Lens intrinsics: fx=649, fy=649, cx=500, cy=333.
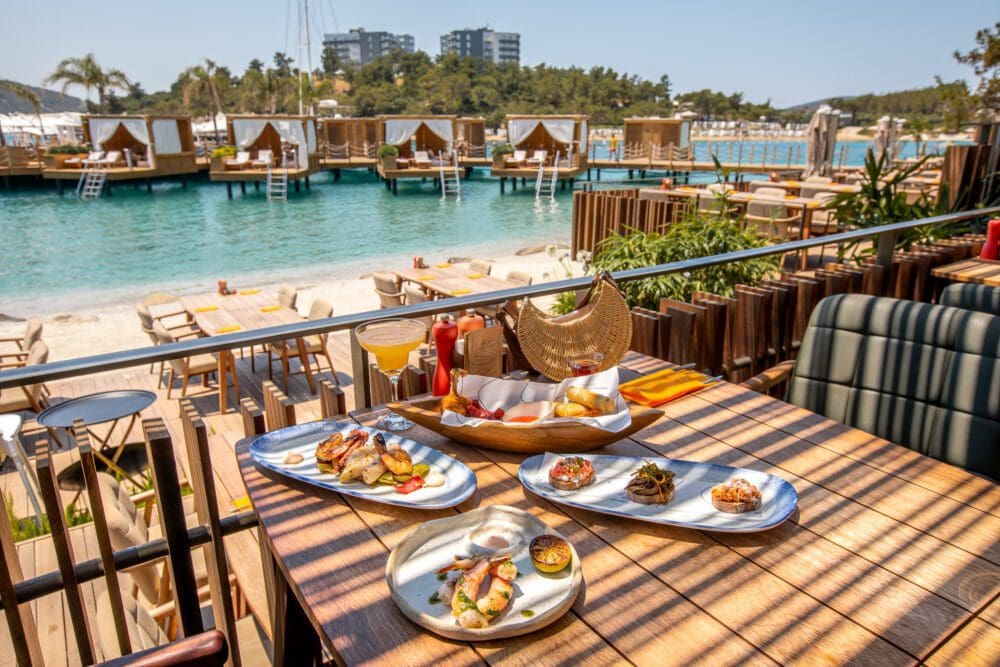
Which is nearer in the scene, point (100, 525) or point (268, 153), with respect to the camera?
point (100, 525)

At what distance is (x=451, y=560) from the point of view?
1.13 m

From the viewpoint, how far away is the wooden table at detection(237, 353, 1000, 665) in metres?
0.94

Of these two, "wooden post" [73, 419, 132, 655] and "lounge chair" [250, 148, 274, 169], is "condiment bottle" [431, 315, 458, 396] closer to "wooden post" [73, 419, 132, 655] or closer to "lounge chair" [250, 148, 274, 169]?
"wooden post" [73, 419, 132, 655]

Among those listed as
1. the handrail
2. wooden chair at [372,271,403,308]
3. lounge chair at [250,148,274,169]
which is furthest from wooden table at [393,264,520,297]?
lounge chair at [250,148,274,169]

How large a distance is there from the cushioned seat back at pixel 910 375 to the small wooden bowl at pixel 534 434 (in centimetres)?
116

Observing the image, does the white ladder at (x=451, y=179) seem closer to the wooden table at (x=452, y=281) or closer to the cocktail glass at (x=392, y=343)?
the wooden table at (x=452, y=281)

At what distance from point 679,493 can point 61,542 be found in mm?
1252

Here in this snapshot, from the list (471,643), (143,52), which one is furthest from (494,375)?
(143,52)

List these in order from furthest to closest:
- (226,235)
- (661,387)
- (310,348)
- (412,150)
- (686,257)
Result: (412,150) < (226,235) < (310,348) < (686,257) < (661,387)

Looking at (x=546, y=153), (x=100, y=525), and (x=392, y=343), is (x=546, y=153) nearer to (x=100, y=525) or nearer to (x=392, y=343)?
(x=392, y=343)

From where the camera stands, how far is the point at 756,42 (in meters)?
60.7

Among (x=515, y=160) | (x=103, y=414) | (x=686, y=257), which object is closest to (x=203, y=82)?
(x=515, y=160)

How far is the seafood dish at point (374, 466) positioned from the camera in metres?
1.36

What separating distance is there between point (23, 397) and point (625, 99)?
72811 mm
